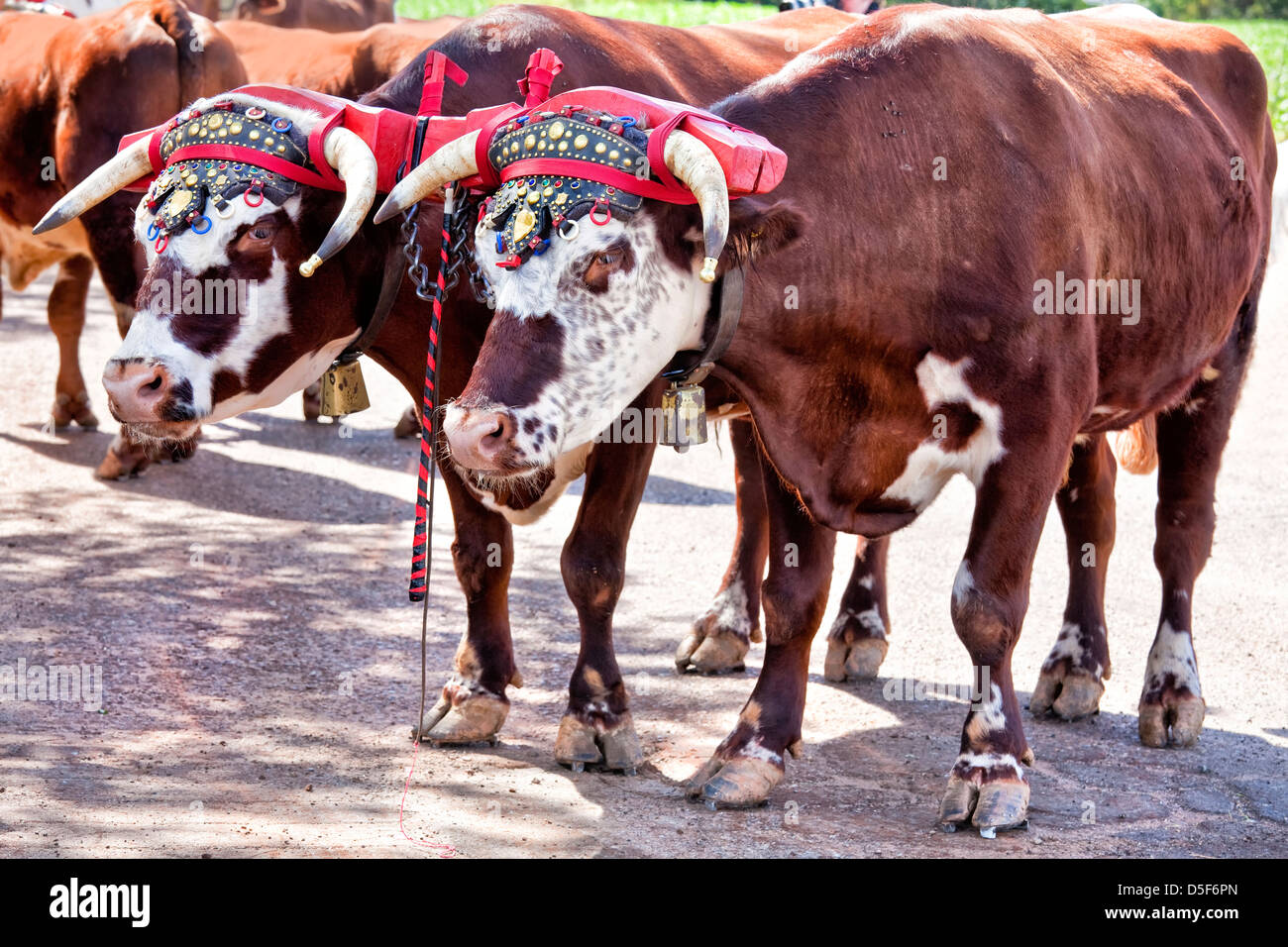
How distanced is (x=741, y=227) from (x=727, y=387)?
1.04 meters

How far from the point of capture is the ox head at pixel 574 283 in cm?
369

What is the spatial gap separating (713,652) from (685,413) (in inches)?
73.7

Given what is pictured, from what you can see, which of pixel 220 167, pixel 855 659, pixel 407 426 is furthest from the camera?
pixel 407 426

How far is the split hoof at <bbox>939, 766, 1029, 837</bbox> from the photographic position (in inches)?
163

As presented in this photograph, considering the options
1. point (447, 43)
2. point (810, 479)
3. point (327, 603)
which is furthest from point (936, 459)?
point (327, 603)

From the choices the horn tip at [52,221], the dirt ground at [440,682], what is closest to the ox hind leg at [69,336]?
the dirt ground at [440,682]

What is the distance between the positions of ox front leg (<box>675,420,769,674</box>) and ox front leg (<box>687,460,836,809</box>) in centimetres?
104

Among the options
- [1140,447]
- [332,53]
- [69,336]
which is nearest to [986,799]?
[1140,447]

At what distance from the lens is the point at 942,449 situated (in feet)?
14.1

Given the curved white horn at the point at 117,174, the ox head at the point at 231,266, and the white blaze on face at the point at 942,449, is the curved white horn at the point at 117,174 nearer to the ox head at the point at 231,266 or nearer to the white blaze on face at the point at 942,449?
the ox head at the point at 231,266

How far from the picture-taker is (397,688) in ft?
17.7

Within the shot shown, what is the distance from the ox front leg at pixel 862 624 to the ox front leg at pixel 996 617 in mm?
1419

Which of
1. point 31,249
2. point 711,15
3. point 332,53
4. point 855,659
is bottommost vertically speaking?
point 855,659

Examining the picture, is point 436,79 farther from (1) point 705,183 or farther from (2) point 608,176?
(1) point 705,183
